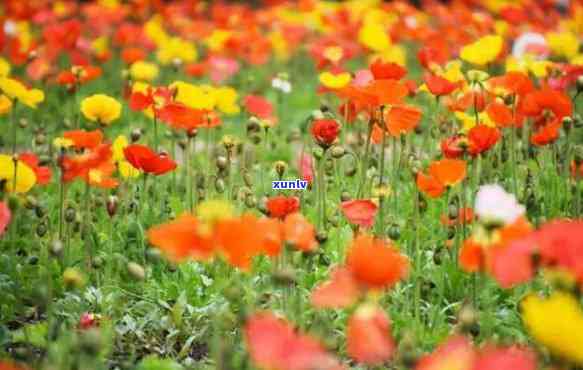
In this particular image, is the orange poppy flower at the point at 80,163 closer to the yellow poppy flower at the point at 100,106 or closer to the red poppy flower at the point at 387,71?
the yellow poppy flower at the point at 100,106

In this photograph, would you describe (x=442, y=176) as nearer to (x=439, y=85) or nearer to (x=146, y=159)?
(x=439, y=85)

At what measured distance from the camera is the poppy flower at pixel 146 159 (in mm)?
2592

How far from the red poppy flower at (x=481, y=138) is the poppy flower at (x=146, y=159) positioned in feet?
2.62

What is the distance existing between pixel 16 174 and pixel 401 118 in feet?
3.53

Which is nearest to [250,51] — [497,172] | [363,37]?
[363,37]

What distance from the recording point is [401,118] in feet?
9.29

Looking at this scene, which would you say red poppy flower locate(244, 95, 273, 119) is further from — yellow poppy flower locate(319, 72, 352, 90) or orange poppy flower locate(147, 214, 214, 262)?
orange poppy flower locate(147, 214, 214, 262)

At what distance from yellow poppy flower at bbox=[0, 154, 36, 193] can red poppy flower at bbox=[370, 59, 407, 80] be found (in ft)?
3.57

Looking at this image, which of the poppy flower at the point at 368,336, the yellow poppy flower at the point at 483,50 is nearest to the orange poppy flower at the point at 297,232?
the poppy flower at the point at 368,336

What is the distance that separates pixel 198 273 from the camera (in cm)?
280

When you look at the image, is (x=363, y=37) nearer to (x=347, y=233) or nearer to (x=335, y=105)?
(x=335, y=105)

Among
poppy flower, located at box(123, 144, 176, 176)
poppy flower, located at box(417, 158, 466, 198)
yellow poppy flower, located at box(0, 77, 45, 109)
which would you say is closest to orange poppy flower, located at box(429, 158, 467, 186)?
poppy flower, located at box(417, 158, 466, 198)

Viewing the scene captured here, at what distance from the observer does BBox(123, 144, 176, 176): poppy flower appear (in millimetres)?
2592

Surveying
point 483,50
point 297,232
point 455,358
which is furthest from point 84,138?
point 483,50
